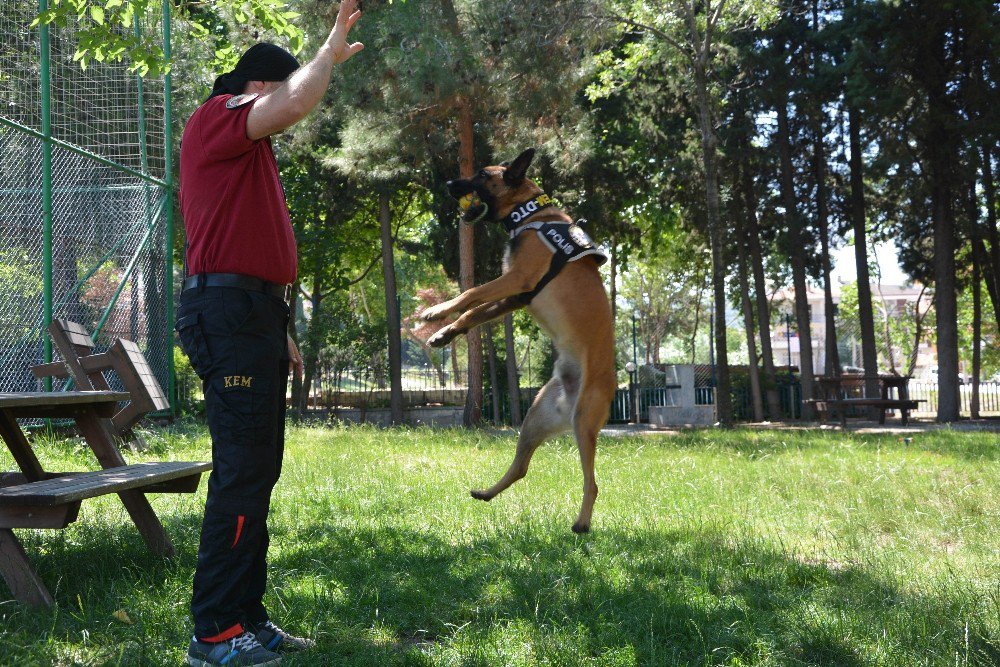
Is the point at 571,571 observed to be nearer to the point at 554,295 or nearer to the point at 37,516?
the point at 554,295

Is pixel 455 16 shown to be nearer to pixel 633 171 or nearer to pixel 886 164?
pixel 633 171

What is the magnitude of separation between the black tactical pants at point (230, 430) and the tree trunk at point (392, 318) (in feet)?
49.4

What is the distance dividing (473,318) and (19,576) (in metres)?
2.25

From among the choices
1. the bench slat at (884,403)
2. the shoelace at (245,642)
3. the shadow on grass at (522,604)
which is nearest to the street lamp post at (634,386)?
the bench slat at (884,403)

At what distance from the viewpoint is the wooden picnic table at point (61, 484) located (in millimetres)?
3244

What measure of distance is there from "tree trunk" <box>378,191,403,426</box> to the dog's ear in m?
13.9

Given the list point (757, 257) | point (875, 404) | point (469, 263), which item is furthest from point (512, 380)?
point (875, 404)

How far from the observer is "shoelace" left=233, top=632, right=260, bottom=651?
9.38ft

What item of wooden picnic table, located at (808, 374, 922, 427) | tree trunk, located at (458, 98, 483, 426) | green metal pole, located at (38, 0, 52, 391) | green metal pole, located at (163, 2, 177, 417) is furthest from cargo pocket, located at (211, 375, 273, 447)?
wooden picnic table, located at (808, 374, 922, 427)

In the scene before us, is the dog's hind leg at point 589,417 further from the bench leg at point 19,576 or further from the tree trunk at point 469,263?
the tree trunk at point 469,263

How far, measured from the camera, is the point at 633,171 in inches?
800

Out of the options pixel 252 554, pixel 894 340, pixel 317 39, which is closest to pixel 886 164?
pixel 317 39

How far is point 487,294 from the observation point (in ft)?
13.2

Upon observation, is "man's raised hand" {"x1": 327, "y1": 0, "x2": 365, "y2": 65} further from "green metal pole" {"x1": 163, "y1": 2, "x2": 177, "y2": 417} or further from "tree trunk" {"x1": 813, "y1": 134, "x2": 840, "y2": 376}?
"tree trunk" {"x1": 813, "y1": 134, "x2": 840, "y2": 376}
